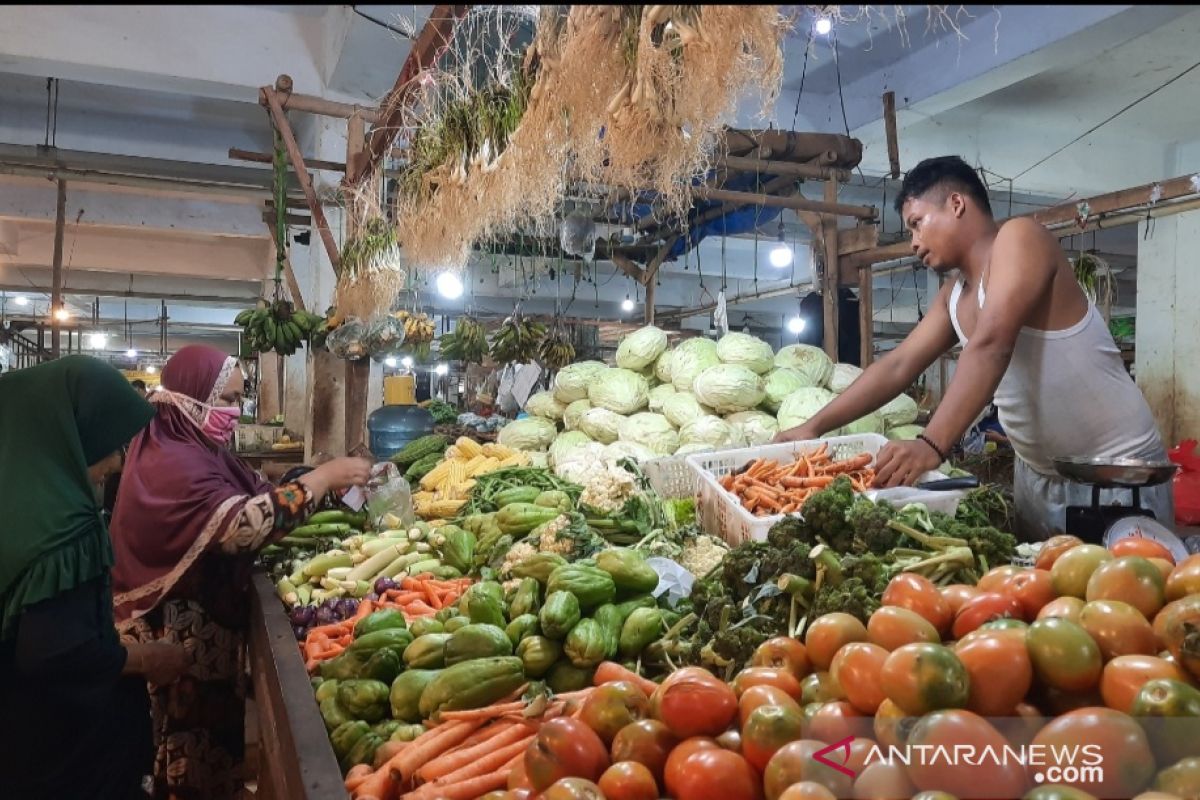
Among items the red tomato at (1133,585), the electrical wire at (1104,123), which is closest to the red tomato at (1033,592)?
the red tomato at (1133,585)

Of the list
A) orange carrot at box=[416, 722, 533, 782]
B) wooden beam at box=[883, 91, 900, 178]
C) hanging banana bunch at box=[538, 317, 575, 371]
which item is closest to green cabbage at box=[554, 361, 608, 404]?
hanging banana bunch at box=[538, 317, 575, 371]

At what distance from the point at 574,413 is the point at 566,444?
16.6 inches

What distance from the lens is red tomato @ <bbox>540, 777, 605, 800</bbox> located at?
1332 millimetres

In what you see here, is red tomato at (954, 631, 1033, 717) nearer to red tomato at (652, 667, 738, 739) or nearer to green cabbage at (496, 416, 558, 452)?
red tomato at (652, 667, 738, 739)

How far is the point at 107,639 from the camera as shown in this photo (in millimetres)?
2490

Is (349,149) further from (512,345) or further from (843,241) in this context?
(843,241)

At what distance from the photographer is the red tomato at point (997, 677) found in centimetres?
119

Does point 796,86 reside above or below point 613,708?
above

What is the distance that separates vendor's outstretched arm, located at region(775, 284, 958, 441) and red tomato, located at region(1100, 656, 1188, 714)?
8.14ft

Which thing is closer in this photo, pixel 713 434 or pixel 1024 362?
pixel 1024 362

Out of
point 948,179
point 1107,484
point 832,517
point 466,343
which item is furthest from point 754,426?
point 466,343

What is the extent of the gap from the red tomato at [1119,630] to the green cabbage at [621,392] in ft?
13.8

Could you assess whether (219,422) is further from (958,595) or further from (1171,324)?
(1171,324)

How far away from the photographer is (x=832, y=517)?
2137 millimetres
